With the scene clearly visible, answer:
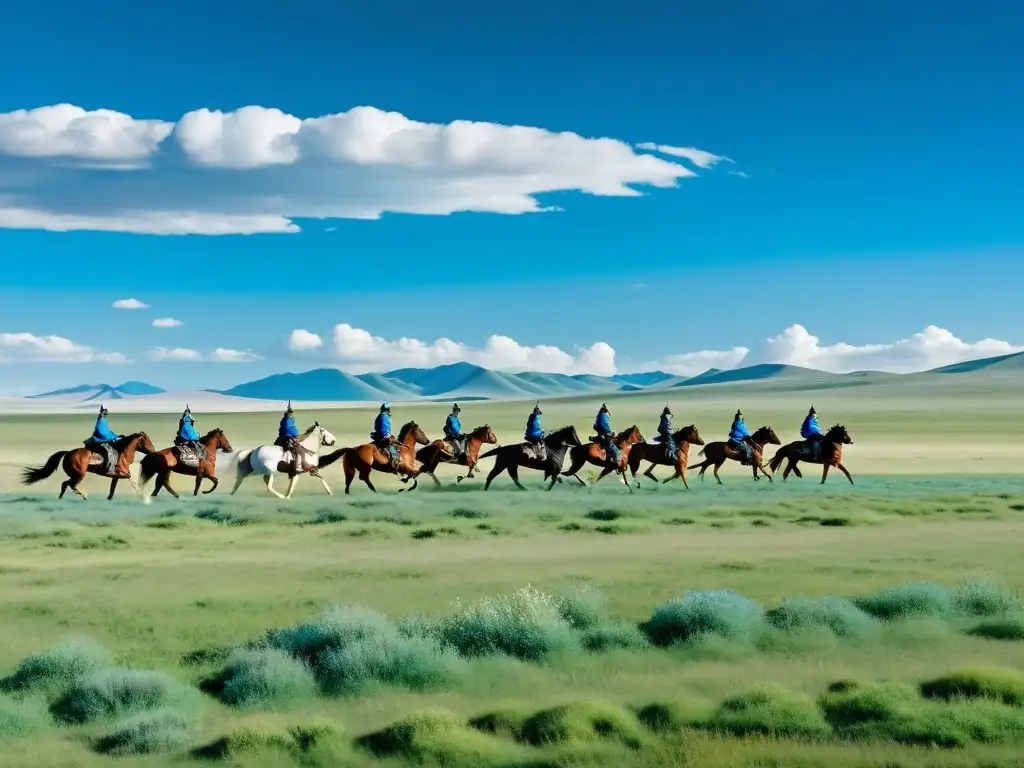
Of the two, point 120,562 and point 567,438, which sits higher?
point 567,438

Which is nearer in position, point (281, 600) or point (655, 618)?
point (655, 618)

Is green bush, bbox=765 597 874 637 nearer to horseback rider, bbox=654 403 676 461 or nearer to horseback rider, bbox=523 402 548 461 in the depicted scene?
horseback rider, bbox=523 402 548 461

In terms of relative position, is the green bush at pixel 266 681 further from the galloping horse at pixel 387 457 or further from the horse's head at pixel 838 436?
the horse's head at pixel 838 436

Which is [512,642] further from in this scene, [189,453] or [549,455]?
[549,455]

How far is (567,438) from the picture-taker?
119ft

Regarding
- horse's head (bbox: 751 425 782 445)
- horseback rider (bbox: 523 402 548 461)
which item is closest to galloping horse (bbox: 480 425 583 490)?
horseback rider (bbox: 523 402 548 461)

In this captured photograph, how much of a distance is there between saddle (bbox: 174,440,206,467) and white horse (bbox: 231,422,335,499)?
7.00 feet

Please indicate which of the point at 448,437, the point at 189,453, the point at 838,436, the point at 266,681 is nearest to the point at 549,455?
the point at 448,437

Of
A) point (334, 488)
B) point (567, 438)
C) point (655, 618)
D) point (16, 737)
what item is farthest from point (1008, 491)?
point (16, 737)

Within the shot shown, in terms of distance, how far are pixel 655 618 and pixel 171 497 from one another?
80.2 ft

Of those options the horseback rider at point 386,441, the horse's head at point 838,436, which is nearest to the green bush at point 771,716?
the horseback rider at point 386,441

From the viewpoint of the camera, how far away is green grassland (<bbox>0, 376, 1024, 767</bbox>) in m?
9.69

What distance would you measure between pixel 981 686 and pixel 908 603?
4031mm

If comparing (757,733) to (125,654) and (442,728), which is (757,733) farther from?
(125,654)
